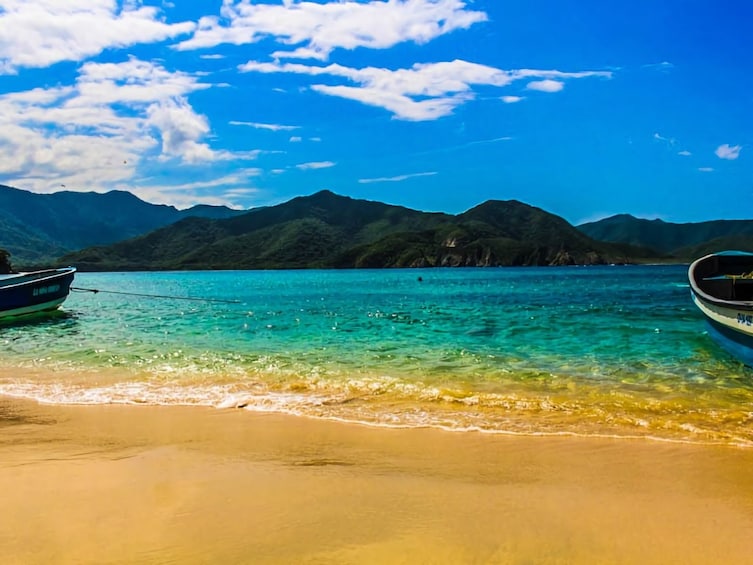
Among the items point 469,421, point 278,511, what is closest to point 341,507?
point 278,511

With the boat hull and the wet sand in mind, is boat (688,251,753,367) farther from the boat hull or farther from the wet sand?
the wet sand

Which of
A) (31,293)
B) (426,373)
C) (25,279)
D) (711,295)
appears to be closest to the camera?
(426,373)

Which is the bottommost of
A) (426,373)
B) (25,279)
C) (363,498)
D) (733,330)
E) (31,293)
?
(426,373)

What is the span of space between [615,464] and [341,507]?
362cm

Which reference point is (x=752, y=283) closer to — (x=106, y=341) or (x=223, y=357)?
(x=223, y=357)

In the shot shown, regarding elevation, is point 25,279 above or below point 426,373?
above

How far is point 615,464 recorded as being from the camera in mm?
7141

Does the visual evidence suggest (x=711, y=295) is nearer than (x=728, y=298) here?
No

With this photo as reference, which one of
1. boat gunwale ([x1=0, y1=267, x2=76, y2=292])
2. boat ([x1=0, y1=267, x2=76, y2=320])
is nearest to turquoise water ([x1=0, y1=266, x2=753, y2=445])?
boat ([x1=0, y1=267, x2=76, y2=320])

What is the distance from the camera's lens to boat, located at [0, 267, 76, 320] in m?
32.4

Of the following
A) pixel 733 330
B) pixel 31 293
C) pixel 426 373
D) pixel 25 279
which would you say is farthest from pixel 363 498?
pixel 25 279

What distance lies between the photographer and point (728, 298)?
2255 cm

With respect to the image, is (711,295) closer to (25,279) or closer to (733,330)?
(733,330)

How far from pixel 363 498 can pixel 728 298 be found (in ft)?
71.3
